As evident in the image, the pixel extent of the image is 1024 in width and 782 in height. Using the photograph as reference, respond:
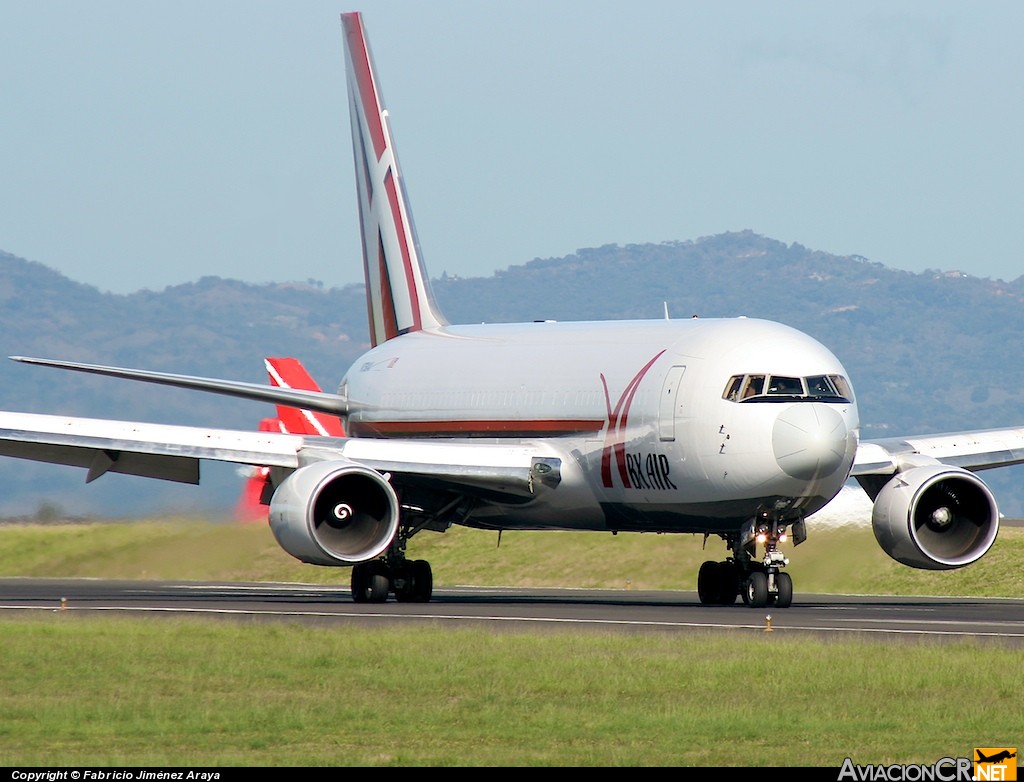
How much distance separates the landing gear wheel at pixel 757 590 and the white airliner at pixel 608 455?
32mm

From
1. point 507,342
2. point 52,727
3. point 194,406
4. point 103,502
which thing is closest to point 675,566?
point 507,342

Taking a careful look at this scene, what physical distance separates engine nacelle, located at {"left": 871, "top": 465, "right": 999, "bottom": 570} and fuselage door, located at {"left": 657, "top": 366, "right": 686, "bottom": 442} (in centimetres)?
328

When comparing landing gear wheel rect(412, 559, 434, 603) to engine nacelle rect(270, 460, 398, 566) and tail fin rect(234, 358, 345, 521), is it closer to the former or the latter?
engine nacelle rect(270, 460, 398, 566)

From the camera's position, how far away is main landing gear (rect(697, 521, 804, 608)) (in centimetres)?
2689

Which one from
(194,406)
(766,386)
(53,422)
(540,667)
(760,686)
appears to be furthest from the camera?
(194,406)

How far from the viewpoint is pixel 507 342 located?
33.6m

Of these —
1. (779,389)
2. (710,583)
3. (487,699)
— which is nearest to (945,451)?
(710,583)

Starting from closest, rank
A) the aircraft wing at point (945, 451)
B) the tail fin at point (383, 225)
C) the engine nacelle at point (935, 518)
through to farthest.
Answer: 1. the engine nacelle at point (935, 518)
2. the aircraft wing at point (945, 451)
3. the tail fin at point (383, 225)

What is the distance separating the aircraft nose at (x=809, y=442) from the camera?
25.8 meters

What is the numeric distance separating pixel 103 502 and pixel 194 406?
170 feet

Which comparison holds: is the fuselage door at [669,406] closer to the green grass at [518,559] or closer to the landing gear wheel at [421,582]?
the landing gear wheel at [421,582]

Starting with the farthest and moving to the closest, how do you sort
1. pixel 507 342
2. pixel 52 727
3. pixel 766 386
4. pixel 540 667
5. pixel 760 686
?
pixel 507 342 < pixel 766 386 < pixel 540 667 < pixel 760 686 < pixel 52 727

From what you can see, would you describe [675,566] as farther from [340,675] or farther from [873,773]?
[873,773]

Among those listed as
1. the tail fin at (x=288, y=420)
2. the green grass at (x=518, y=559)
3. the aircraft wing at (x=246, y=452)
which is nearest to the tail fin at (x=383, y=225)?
the tail fin at (x=288, y=420)
